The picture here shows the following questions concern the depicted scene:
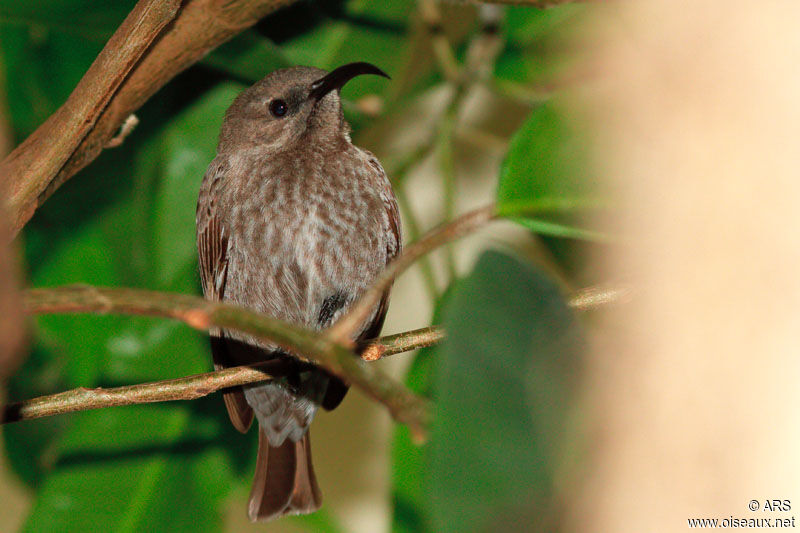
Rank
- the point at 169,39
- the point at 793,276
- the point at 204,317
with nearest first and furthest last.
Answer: the point at 204,317 < the point at 793,276 < the point at 169,39

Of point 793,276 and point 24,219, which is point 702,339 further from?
point 24,219

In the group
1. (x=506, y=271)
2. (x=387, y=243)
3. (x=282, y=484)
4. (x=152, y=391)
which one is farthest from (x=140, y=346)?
(x=506, y=271)

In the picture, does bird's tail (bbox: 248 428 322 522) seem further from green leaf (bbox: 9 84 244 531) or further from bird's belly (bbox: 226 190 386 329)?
bird's belly (bbox: 226 190 386 329)

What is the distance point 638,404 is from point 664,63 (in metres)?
0.72

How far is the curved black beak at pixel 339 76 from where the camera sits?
172 centimetres

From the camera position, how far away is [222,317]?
2.67 feet

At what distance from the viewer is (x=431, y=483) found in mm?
847

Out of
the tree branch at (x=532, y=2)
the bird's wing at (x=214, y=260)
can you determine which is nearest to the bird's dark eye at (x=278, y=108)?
the bird's wing at (x=214, y=260)

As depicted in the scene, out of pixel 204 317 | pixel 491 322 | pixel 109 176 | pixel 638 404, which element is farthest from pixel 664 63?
pixel 109 176

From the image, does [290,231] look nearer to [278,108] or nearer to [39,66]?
[278,108]

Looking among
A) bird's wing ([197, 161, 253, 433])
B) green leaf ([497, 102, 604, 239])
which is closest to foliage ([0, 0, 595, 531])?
bird's wing ([197, 161, 253, 433])

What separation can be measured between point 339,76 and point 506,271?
94cm

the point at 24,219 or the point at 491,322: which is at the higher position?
the point at 24,219

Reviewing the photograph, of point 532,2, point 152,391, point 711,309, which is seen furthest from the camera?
point 532,2
